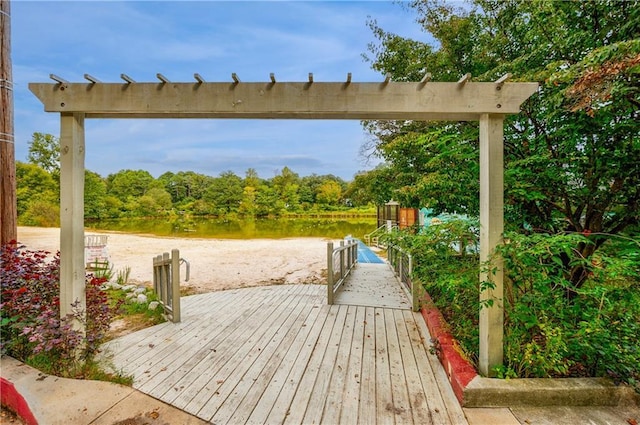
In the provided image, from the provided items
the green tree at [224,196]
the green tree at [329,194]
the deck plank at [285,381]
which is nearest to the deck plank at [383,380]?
the deck plank at [285,381]

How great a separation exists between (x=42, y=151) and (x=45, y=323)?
117 ft

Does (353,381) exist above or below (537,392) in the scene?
below

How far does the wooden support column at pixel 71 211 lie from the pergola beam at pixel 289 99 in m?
0.18

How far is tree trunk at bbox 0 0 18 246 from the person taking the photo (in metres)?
2.83

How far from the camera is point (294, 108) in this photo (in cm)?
210

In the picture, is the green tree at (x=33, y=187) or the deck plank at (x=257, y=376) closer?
the deck plank at (x=257, y=376)

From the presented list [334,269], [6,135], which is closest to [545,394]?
[334,269]

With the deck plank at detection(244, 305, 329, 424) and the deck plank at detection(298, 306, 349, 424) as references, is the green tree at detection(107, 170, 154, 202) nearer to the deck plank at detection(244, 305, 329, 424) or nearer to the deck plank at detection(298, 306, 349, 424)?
the deck plank at detection(244, 305, 329, 424)

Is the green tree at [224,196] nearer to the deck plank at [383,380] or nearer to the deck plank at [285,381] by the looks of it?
the deck plank at [285,381]

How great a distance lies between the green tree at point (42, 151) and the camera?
26422 millimetres

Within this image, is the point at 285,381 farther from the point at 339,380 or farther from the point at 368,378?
the point at 368,378

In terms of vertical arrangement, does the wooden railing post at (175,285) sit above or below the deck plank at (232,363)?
above

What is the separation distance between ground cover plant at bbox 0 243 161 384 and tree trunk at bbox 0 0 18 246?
1.84ft

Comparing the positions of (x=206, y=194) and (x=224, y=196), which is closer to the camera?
(x=224, y=196)
